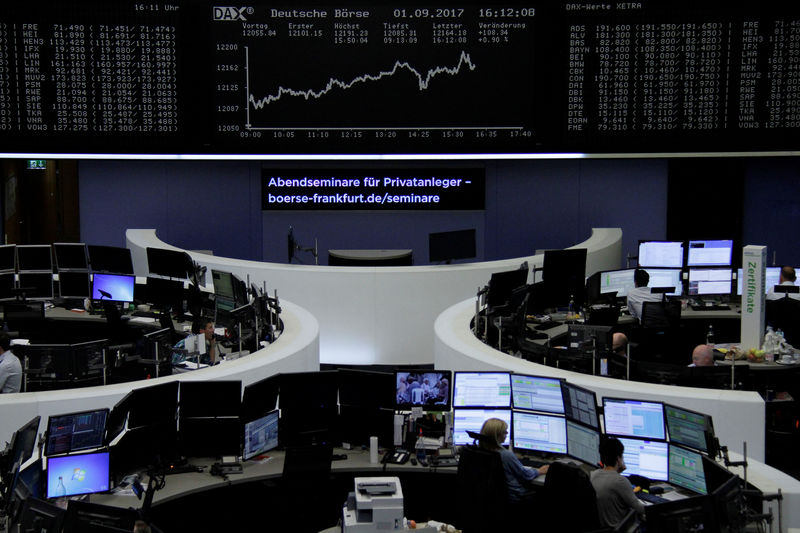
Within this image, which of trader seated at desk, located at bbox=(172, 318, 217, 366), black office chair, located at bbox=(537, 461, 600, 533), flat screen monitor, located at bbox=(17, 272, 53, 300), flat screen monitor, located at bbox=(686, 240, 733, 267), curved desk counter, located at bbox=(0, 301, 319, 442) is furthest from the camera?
flat screen monitor, located at bbox=(686, 240, 733, 267)

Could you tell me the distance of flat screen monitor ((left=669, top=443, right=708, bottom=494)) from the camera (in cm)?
545

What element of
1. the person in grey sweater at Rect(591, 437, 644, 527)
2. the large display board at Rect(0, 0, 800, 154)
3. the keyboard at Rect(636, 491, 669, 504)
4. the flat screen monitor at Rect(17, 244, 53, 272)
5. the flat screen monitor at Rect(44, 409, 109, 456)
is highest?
the large display board at Rect(0, 0, 800, 154)

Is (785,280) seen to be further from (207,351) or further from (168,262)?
(168,262)

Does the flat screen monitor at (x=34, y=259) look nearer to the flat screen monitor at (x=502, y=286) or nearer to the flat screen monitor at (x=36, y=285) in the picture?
the flat screen monitor at (x=36, y=285)

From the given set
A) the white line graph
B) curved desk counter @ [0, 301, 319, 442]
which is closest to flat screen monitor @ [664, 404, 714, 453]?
curved desk counter @ [0, 301, 319, 442]

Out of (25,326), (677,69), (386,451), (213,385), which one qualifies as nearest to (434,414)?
(386,451)

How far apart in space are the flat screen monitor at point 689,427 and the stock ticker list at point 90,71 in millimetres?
6793

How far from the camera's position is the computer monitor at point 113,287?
9859 mm

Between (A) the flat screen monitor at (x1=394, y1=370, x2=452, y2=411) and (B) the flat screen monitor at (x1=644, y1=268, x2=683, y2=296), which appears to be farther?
(B) the flat screen monitor at (x1=644, y1=268, x2=683, y2=296)

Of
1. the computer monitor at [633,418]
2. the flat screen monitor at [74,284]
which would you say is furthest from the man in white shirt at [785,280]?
the flat screen monitor at [74,284]

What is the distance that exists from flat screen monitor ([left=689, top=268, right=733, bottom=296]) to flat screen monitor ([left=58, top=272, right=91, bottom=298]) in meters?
6.18

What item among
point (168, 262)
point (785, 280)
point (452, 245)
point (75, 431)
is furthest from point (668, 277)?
point (75, 431)

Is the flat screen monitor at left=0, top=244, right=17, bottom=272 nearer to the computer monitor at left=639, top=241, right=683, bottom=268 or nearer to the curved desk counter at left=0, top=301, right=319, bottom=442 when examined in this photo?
the curved desk counter at left=0, top=301, right=319, bottom=442

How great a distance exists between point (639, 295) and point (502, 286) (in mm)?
1878
